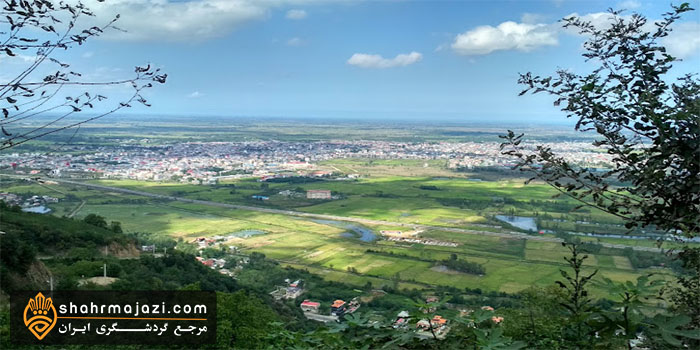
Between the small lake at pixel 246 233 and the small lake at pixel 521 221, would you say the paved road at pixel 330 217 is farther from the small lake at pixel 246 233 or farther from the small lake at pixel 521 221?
the small lake at pixel 246 233

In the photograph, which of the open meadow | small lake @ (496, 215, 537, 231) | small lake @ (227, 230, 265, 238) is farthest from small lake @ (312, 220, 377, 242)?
small lake @ (496, 215, 537, 231)

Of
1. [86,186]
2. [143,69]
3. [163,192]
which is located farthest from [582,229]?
[86,186]

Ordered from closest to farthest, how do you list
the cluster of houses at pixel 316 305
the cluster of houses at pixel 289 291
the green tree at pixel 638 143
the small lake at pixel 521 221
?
the green tree at pixel 638 143 < the cluster of houses at pixel 316 305 < the cluster of houses at pixel 289 291 < the small lake at pixel 521 221

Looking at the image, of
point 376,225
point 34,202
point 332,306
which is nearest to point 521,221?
point 376,225

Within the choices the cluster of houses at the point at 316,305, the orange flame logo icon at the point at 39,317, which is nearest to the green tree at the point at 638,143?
the orange flame logo icon at the point at 39,317

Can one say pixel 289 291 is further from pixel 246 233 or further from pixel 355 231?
pixel 355 231
